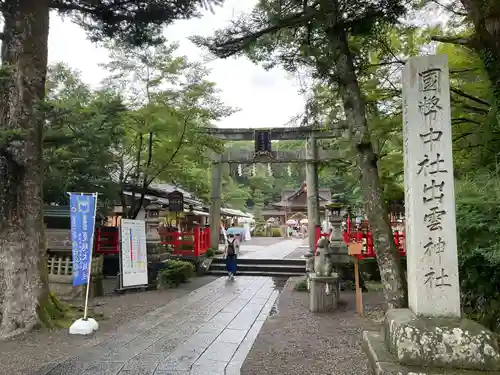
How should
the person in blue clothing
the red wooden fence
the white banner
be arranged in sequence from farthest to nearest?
the red wooden fence → the person in blue clothing → the white banner

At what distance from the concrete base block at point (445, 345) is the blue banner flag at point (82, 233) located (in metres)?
5.67

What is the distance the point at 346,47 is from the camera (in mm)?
6086

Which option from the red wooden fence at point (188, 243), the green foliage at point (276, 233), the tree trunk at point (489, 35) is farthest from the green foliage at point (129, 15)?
the green foliage at point (276, 233)

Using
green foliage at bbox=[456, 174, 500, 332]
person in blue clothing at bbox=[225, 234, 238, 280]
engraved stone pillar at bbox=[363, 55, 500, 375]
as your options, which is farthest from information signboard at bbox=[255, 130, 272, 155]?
engraved stone pillar at bbox=[363, 55, 500, 375]

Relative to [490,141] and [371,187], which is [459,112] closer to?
[490,141]

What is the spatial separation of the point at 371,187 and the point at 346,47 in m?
2.25

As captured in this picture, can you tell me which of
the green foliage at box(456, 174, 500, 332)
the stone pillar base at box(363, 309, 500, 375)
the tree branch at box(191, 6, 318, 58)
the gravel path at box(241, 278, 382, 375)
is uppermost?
the tree branch at box(191, 6, 318, 58)

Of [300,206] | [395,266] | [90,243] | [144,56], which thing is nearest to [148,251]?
[90,243]

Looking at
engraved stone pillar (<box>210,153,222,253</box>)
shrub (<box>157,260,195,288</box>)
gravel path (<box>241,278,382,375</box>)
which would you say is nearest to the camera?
gravel path (<box>241,278,382,375</box>)

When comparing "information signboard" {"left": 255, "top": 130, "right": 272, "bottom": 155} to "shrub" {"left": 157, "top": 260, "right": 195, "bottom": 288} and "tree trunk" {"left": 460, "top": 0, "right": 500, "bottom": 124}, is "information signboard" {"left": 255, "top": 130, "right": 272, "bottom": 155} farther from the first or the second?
"tree trunk" {"left": 460, "top": 0, "right": 500, "bottom": 124}

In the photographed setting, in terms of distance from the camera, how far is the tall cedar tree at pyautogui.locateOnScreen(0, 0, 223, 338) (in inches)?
251

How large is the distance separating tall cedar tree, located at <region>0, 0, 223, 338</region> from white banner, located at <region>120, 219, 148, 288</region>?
3.18 meters

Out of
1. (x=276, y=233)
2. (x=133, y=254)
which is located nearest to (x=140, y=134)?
(x=133, y=254)

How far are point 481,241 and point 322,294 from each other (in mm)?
3706
